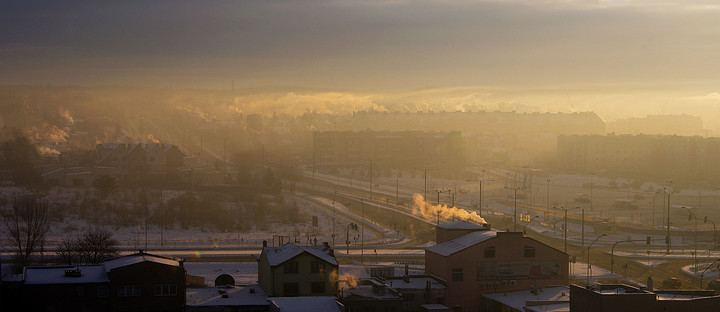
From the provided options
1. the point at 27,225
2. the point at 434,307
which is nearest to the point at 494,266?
the point at 434,307

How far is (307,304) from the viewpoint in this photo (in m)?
13.6

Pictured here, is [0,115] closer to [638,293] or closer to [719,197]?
[719,197]

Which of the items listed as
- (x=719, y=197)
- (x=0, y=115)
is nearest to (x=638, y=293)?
(x=719, y=197)

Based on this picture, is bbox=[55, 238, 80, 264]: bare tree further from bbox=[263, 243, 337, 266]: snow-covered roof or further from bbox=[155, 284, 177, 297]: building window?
bbox=[263, 243, 337, 266]: snow-covered roof

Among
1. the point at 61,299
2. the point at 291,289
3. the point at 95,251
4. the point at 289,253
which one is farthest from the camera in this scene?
the point at 95,251

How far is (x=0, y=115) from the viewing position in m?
53.6

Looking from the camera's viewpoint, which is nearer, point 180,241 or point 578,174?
point 180,241

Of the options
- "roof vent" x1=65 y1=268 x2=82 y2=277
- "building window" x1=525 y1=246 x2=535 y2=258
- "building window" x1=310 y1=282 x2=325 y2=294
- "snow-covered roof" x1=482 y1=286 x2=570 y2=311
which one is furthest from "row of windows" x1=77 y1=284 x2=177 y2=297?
"building window" x1=525 y1=246 x2=535 y2=258

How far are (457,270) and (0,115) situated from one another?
143ft

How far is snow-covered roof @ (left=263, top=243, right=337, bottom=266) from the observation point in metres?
16.2

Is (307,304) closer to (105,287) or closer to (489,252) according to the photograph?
(105,287)

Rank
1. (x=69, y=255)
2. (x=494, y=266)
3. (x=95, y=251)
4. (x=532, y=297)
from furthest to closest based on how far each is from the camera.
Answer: (x=95, y=251)
(x=69, y=255)
(x=494, y=266)
(x=532, y=297)

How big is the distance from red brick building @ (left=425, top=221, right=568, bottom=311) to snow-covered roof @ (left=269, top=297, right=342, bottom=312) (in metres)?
4.10

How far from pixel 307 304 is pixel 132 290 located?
9.93 ft
